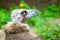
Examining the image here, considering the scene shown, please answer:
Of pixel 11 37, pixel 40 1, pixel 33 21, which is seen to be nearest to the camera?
pixel 11 37

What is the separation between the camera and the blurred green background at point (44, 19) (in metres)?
3.81

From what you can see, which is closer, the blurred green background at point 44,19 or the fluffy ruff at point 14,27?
Answer: the fluffy ruff at point 14,27

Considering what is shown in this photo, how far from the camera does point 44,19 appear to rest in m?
4.59

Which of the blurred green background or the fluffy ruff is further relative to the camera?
the blurred green background

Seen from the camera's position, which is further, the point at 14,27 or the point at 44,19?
the point at 44,19

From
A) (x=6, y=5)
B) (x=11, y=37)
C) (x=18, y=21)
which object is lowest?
(x=11, y=37)

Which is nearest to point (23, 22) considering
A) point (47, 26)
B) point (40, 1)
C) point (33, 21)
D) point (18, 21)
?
point (18, 21)

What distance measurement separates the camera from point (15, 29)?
8.14 ft

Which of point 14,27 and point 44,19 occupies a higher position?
point 44,19

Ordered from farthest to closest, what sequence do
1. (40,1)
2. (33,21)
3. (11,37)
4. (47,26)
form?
(40,1) → (33,21) → (47,26) → (11,37)

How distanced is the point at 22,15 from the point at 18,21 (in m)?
0.08

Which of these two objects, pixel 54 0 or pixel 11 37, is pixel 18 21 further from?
pixel 54 0

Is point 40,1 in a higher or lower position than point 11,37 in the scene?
higher

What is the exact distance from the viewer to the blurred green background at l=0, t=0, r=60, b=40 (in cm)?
381
